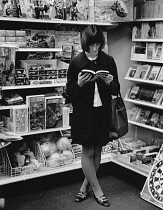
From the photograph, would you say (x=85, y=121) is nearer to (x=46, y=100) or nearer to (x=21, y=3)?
(x=46, y=100)

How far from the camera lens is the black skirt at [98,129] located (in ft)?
10.9

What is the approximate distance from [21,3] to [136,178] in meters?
2.28

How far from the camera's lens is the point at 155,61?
4.04 meters

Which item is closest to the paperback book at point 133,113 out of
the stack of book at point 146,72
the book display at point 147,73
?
the book display at point 147,73

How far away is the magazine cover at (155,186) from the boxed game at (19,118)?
4.34 feet

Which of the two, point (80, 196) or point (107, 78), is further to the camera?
point (80, 196)

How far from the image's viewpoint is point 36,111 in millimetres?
3646

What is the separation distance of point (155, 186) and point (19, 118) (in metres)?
1.46

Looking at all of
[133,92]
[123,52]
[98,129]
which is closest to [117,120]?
[98,129]

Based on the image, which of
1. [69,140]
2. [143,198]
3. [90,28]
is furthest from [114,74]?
[143,198]

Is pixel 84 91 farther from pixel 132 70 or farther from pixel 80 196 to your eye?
pixel 132 70

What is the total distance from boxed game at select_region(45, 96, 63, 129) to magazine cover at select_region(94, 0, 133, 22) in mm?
978

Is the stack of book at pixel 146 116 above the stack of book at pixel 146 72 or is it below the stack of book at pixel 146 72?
below

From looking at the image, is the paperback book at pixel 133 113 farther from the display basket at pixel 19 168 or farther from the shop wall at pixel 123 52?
the display basket at pixel 19 168
